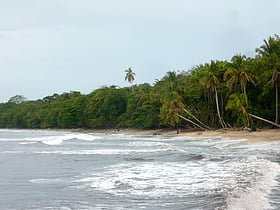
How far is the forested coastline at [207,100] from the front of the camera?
49.5 metres

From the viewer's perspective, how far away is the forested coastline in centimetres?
Answer: 4953

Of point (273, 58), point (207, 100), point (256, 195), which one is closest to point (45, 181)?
point (256, 195)

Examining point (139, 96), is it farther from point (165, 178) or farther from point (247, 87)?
point (165, 178)

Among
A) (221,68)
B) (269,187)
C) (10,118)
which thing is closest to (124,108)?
(221,68)

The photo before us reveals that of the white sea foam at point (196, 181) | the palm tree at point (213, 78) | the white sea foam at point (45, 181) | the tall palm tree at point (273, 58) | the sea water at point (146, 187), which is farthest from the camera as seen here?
the palm tree at point (213, 78)

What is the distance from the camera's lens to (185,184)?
14617mm

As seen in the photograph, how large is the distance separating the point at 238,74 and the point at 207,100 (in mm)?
12795

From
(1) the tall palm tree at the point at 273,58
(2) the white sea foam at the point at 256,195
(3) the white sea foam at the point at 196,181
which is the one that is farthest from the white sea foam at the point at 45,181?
(1) the tall palm tree at the point at 273,58

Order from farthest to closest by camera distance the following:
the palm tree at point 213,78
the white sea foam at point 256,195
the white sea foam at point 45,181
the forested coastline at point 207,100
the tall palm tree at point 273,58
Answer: the palm tree at point 213,78 < the forested coastline at point 207,100 < the tall palm tree at point 273,58 < the white sea foam at point 45,181 < the white sea foam at point 256,195

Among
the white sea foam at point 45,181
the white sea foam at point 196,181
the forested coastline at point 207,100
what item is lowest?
the white sea foam at point 45,181

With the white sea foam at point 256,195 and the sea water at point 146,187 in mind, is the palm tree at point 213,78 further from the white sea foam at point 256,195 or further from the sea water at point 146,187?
the white sea foam at point 256,195

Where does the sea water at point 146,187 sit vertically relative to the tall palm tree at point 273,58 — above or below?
below

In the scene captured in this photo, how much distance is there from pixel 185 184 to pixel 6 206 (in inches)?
219

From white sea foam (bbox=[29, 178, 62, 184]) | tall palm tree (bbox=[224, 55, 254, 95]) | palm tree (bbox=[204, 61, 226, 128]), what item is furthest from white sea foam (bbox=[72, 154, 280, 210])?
palm tree (bbox=[204, 61, 226, 128])
